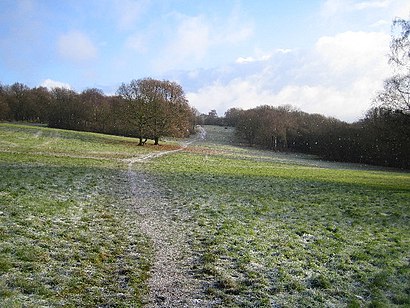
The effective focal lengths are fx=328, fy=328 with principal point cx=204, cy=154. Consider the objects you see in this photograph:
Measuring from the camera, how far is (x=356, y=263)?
10164mm

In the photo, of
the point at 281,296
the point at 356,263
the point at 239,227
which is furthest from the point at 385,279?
the point at 239,227

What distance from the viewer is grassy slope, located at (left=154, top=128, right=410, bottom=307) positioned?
321 inches

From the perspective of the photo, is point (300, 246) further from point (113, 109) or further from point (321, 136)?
point (321, 136)

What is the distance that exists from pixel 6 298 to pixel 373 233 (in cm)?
1305

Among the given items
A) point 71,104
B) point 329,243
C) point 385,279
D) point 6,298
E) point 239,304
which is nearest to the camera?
point 6,298

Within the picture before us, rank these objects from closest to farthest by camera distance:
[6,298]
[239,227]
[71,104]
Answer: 1. [6,298]
2. [239,227]
3. [71,104]

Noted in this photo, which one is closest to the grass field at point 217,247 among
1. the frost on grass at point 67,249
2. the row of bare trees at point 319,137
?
the frost on grass at point 67,249

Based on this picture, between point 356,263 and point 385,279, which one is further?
point 356,263

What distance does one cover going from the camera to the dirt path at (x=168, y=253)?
730 centimetres

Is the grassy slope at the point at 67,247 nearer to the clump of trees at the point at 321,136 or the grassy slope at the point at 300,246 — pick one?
the grassy slope at the point at 300,246

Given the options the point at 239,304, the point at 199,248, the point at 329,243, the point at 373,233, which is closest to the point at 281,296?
the point at 239,304

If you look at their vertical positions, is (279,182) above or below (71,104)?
below

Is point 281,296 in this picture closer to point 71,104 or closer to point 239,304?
point 239,304

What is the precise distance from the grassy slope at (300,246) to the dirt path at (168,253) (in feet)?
1.61
